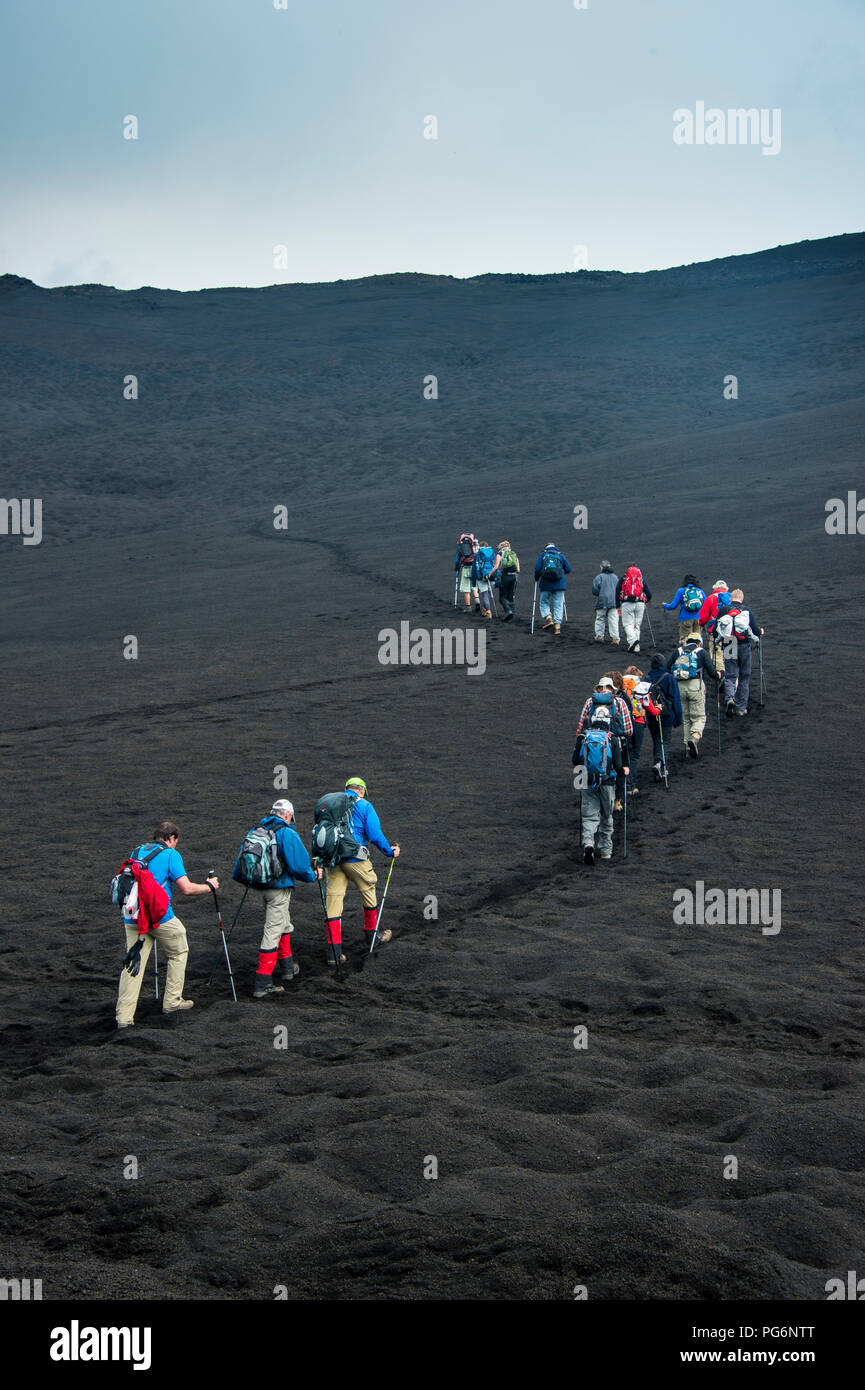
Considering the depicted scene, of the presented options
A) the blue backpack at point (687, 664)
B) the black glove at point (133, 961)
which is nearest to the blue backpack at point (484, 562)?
the blue backpack at point (687, 664)

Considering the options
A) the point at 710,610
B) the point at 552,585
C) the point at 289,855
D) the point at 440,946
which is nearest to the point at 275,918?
the point at 289,855

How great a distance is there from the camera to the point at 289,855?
10234mm

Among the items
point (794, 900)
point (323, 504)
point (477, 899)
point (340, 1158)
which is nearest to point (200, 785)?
point (477, 899)

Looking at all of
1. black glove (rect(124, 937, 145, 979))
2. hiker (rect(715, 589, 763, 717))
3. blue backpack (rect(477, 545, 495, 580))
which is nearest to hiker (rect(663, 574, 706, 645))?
hiker (rect(715, 589, 763, 717))

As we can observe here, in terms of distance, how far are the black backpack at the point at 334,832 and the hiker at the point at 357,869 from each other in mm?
36

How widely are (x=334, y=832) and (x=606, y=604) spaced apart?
1345 centimetres

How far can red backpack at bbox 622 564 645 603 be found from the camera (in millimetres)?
21922

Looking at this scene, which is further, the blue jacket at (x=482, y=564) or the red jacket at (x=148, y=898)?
the blue jacket at (x=482, y=564)

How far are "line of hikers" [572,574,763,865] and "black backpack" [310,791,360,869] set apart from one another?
310 cm

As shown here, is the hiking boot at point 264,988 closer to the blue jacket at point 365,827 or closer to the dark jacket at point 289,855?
the dark jacket at point 289,855

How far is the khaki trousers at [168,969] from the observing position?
30.7ft

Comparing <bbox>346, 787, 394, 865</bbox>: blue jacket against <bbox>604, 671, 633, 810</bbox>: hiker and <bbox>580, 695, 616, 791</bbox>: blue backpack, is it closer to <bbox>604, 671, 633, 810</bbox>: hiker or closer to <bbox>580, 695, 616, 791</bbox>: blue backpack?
<bbox>580, 695, 616, 791</bbox>: blue backpack

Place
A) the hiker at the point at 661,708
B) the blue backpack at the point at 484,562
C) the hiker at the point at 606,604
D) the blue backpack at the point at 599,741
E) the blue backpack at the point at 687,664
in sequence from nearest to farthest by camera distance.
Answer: the blue backpack at the point at 599,741 → the hiker at the point at 661,708 → the blue backpack at the point at 687,664 → the hiker at the point at 606,604 → the blue backpack at the point at 484,562
